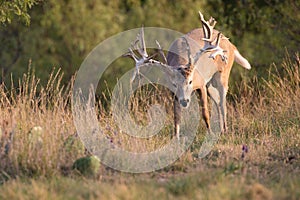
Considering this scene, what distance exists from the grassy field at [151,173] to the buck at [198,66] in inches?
23.1

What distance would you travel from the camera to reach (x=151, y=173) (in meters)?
7.30

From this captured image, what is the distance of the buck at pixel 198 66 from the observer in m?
9.44

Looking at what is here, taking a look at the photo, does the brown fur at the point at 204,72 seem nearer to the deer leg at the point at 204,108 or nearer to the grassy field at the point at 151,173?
the deer leg at the point at 204,108

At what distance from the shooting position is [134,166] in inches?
291

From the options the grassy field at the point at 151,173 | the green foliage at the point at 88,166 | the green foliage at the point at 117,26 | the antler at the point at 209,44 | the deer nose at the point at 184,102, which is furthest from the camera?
the green foliage at the point at 117,26

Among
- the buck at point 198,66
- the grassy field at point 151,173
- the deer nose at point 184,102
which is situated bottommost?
the grassy field at point 151,173

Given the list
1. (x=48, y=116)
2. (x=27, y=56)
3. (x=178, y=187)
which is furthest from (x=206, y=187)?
(x=27, y=56)

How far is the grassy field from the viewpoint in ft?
20.3

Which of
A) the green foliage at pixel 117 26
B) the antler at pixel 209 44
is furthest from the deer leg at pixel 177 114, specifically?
the green foliage at pixel 117 26

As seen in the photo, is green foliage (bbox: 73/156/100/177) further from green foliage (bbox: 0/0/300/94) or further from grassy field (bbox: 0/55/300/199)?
green foliage (bbox: 0/0/300/94)

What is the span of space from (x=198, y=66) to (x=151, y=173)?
2852mm

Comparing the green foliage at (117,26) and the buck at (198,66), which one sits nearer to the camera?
the buck at (198,66)

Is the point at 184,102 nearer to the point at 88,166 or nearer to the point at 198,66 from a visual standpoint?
the point at 198,66

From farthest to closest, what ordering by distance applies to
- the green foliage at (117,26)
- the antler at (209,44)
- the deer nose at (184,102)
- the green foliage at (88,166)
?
the green foliage at (117,26) → the antler at (209,44) → the deer nose at (184,102) → the green foliage at (88,166)
